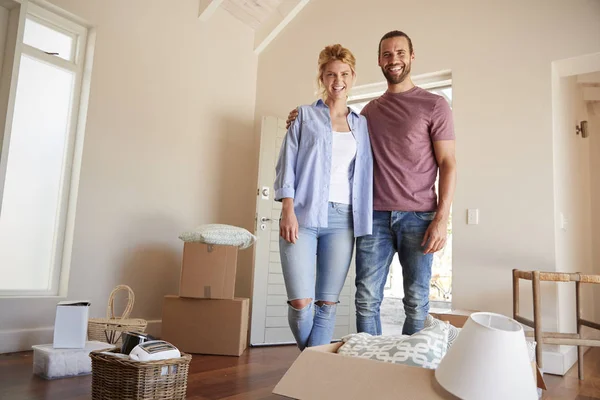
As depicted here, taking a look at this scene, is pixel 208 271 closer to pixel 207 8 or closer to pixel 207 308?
pixel 207 308

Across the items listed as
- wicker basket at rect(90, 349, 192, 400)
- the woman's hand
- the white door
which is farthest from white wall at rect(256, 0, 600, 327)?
wicker basket at rect(90, 349, 192, 400)

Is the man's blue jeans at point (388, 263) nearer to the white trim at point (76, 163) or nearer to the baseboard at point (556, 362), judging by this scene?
the baseboard at point (556, 362)

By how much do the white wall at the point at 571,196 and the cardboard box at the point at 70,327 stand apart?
2690mm

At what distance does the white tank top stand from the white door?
2041 millimetres

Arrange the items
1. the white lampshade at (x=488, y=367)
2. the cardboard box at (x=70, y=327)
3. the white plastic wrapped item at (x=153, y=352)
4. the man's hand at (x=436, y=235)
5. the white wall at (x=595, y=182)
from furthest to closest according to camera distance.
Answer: the white wall at (x=595, y=182) → the cardboard box at (x=70, y=327) → the white plastic wrapped item at (x=153, y=352) → the man's hand at (x=436, y=235) → the white lampshade at (x=488, y=367)

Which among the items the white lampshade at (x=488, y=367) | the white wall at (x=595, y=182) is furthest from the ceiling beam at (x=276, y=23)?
the white lampshade at (x=488, y=367)

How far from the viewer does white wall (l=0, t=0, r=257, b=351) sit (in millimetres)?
3155

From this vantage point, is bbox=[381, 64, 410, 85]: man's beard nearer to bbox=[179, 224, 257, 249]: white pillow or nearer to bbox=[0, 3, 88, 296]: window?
bbox=[179, 224, 257, 249]: white pillow

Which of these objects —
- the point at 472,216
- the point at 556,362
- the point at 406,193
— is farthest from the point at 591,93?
the point at 406,193

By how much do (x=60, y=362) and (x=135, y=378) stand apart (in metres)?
0.77

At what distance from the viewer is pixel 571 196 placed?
11.6 feet

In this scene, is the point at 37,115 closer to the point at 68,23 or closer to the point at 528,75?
the point at 68,23

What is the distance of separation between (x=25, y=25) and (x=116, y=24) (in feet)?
1.90

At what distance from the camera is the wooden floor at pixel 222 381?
1988 millimetres
